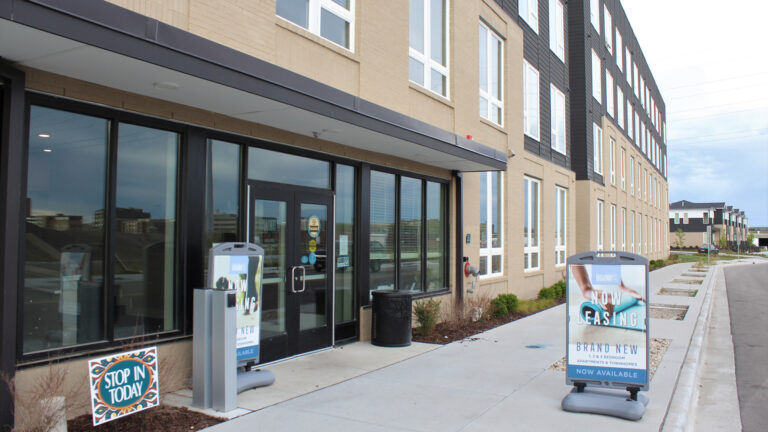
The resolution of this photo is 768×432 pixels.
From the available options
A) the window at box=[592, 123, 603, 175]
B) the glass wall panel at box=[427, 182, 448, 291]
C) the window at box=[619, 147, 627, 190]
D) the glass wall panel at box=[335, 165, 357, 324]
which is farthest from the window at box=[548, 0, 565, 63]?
the glass wall panel at box=[335, 165, 357, 324]

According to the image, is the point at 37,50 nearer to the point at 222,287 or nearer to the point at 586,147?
the point at 222,287

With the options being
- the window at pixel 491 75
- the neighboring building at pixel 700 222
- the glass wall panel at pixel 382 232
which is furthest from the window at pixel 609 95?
the neighboring building at pixel 700 222

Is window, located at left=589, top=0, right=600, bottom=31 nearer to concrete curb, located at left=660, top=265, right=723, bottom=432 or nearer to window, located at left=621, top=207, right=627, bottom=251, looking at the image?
window, located at left=621, top=207, right=627, bottom=251

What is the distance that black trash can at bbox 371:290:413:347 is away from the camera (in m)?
8.95

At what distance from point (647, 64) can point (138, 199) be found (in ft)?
145

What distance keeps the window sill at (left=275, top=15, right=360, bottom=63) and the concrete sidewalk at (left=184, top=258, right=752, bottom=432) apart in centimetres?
448

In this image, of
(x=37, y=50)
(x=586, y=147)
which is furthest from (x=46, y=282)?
(x=586, y=147)

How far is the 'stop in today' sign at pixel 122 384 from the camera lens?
15.1 feet

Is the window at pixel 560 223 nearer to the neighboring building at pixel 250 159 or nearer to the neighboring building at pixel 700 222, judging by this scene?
the neighboring building at pixel 250 159

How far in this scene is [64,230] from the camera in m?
5.41

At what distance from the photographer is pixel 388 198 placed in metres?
10.3

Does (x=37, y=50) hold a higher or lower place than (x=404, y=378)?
higher

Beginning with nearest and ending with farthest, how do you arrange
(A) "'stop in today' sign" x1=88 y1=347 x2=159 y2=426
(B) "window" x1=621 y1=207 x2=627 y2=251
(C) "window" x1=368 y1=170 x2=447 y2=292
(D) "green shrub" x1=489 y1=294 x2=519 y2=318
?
(A) "'stop in today' sign" x1=88 y1=347 x2=159 y2=426
(C) "window" x1=368 y1=170 x2=447 y2=292
(D) "green shrub" x1=489 y1=294 x2=519 y2=318
(B) "window" x1=621 y1=207 x2=627 y2=251

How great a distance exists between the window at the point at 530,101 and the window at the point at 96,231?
12.1 m
